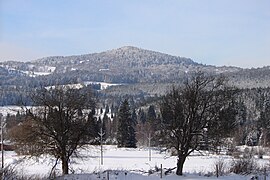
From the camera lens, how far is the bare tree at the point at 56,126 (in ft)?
84.5

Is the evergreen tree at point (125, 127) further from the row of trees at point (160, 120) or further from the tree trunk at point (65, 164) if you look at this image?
the tree trunk at point (65, 164)

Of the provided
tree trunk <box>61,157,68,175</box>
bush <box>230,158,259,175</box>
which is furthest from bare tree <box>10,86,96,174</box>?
bush <box>230,158,259,175</box>

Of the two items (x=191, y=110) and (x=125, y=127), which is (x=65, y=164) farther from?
(x=125, y=127)

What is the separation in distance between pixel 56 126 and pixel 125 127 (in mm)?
53696

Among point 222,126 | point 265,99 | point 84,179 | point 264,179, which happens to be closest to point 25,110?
point 84,179

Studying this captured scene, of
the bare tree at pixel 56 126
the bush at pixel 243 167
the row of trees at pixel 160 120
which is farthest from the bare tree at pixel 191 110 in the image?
the bare tree at pixel 56 126

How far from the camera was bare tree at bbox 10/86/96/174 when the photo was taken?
2577 cm

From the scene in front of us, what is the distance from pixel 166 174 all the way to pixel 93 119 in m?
6.11

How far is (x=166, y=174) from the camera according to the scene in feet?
92.0

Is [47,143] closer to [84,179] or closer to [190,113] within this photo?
[84,179]

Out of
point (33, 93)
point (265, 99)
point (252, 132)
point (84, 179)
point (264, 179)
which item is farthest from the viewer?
point (265, 99)

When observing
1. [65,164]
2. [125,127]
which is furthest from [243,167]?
[125,127]

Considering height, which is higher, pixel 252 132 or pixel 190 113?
pixel 190 113

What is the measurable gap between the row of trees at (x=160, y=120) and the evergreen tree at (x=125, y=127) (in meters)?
48.5
